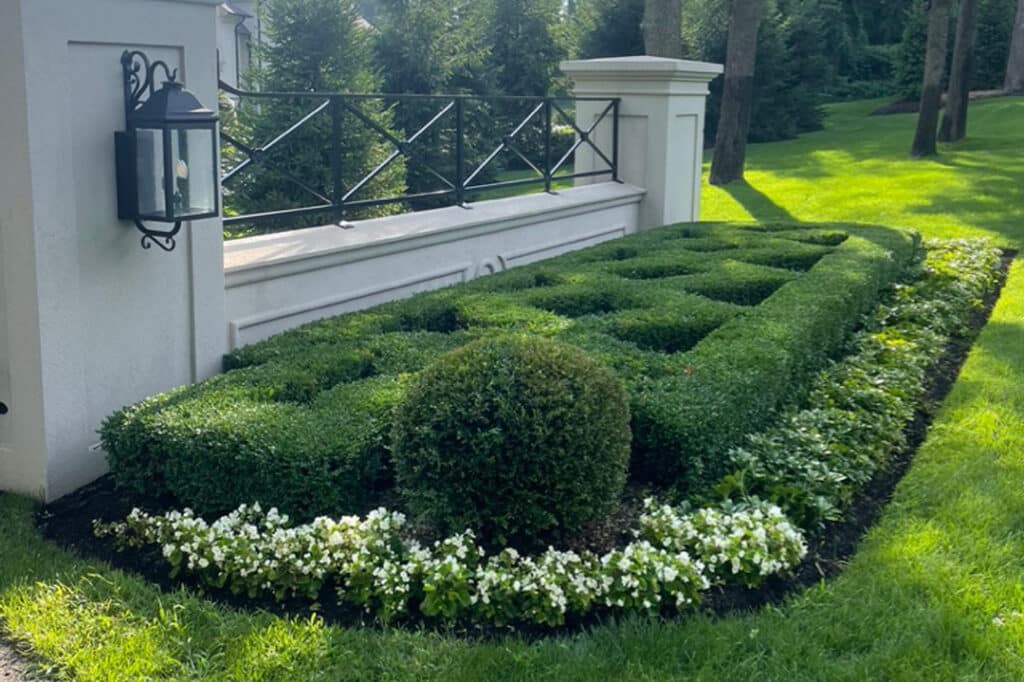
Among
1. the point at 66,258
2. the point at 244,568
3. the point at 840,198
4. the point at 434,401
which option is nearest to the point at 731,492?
the point at 434,401

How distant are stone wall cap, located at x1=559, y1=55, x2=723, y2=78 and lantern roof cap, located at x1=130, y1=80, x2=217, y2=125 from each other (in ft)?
19.5

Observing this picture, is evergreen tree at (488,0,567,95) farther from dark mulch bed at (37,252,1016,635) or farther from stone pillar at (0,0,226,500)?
dark mulch bed at (37,252,1016,635)

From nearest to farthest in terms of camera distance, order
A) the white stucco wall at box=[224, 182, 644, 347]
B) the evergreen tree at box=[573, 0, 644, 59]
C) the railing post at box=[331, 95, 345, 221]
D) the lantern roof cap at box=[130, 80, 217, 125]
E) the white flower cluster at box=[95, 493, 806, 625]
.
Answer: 1. the white flower cluster at box=[95, 493, 806, 625]
2. the lantern roof cap at box=[130, 80, 217, 125]
3. the white stucco wall at box=[224, 182, 644, 347]
4. the railing post at box=[331, 95, 345, 221]
5. the evergreen tree at box=[573, 0, 644, 59]

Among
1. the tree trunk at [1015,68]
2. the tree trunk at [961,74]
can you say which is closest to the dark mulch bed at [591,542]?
the tree trunk at [961,74]

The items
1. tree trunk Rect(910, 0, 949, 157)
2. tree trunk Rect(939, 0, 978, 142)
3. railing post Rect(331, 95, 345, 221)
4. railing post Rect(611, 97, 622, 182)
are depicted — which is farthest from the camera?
tree trunk Rect(939, 0, 978, 142)

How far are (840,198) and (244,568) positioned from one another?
41.6ft

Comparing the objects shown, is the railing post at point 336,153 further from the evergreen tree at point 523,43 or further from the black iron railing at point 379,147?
the evergreen tree at point 523,43

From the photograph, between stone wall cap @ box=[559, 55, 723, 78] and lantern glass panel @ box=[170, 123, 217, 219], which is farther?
stone wall cap @ box=[559, 55, 723, 78]

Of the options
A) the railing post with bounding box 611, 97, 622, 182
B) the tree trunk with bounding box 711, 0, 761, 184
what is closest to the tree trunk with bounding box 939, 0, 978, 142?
the tree trunk with bounding box 711, 0, 761, 184

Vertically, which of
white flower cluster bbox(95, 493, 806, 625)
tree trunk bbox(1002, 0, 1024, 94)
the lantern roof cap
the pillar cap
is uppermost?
tree trunk bbox(1002, 0, 1024, 94)

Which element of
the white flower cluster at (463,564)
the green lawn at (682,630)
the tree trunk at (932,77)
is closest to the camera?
the green lawn at (682,630)

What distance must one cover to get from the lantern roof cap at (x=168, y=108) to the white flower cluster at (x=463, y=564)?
1.58m

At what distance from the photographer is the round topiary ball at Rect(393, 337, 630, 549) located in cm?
348

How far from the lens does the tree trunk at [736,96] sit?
53.8 feet
